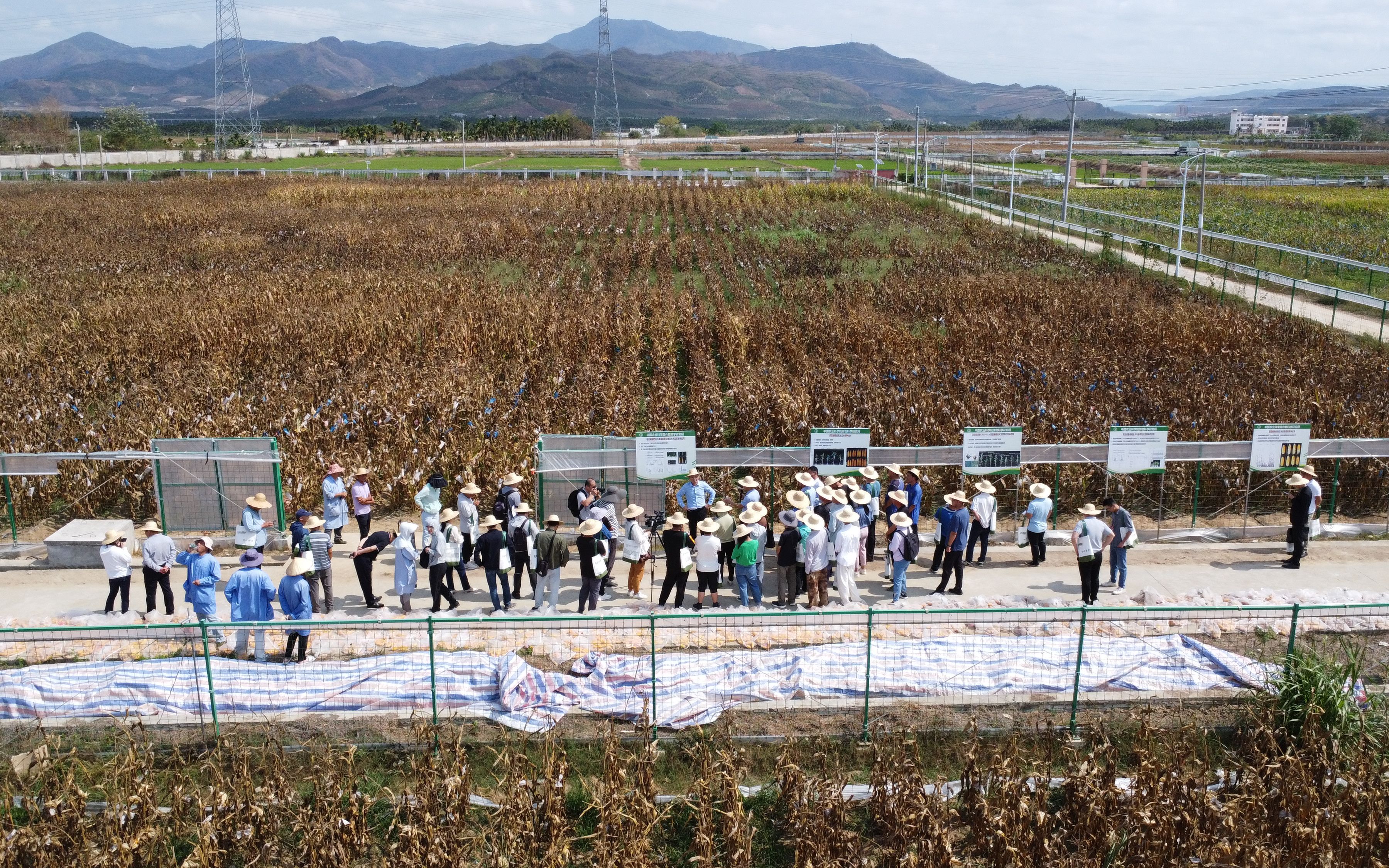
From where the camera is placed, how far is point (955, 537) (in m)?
13.9

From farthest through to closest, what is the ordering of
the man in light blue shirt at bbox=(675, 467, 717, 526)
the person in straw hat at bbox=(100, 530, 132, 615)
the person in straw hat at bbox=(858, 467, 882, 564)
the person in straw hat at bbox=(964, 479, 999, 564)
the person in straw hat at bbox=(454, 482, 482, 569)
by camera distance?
the person in straw hat at bbox=(858, 467, 882, 564)
the person in straw hat at bbox=(964, 479, 999, 564)
the man in light blue shirt at bbox=(675, 467, 717, 526)
the person in straw hat at bbox=(454, 482, 482, 569)
the person in straw hat at bbox=(100, 530, 132, 615)

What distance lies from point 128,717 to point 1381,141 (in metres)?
157

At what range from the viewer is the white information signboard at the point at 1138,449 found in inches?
634

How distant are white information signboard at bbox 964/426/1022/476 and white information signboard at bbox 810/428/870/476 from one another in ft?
5.14

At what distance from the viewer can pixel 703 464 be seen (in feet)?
52.5

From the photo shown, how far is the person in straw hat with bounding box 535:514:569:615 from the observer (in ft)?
42.5

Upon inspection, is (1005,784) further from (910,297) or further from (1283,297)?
(1283,297)

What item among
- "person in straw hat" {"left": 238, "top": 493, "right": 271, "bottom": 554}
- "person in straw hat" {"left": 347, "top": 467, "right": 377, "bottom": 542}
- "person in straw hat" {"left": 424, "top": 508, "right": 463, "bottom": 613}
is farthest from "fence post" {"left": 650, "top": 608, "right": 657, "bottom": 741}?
"person in straw hat" {"left": 347, "top": 467, "right": 377, "bottom": 542}

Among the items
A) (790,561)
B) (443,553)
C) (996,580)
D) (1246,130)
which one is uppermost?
(1246,130)

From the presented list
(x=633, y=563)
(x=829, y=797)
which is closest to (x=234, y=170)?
(x=633, y=563)

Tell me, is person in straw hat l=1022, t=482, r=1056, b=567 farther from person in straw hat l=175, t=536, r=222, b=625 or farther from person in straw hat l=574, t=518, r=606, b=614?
person in straw hat l=175, t=536, r=222, b=625

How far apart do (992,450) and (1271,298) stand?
25276 mm

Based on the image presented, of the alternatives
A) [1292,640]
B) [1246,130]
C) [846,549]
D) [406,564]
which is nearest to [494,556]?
[406,564]

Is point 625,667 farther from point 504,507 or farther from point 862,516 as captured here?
point 862,516
